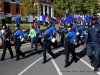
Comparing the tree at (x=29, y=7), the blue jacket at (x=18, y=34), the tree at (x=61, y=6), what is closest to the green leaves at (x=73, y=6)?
the tree at (x=61, y=6)

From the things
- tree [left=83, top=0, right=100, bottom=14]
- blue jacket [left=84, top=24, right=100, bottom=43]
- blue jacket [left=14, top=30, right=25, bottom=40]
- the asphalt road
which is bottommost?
tree [left=83, top=0, right=100, bottom=14]

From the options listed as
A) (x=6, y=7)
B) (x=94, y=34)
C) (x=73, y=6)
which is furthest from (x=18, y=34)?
(x=6, y=7)

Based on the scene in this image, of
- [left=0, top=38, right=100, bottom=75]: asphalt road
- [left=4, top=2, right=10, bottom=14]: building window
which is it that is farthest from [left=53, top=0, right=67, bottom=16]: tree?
[left=0, top=38, right=100, bottom=75]: asphalt road

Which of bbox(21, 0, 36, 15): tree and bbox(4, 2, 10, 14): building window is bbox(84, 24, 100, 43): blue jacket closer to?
bbox(21, 0, 36, 15): tree

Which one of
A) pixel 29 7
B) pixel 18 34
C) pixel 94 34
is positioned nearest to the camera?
pixel 94 34

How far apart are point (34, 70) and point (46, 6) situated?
5712 cm

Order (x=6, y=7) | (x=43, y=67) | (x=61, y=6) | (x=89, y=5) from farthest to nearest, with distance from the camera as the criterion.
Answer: (x=89, y=5)
(x=61, y=6)
(x=6, y=7)
(x=43, y=67)

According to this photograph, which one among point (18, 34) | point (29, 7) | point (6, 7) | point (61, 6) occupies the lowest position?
A: point (61, 6)

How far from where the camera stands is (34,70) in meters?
8.95

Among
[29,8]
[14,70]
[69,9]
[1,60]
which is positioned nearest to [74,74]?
[14,70]

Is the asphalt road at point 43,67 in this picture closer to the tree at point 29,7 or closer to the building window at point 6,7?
the tree at point 29,7

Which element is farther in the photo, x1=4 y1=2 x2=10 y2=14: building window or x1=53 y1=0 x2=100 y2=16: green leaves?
x1=53 y1=0 x2=100 y2=16: green leaves

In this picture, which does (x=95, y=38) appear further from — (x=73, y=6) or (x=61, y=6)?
(x=61, y=6)

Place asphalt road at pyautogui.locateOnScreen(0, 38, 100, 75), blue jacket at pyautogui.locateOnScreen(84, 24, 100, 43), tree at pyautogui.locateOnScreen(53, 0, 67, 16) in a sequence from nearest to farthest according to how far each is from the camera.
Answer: blue jacket at pyautogui.locateOnScreen(84, 24, 100, 43) → asphalt road at pyautogui.locateOnScreen(0, 38, 100, 75) → tree at pyautogui.locateOnScreen(53, 0, 67, 16)
